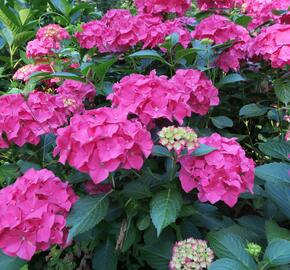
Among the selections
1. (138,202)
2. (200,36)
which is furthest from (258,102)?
(138,202)

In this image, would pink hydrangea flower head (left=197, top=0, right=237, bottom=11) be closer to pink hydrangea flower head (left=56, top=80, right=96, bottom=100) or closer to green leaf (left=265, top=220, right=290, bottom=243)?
pink hydrangea flower head (left=56, top=80, right=96, bottom=100)

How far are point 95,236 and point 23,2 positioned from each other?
2518 mm

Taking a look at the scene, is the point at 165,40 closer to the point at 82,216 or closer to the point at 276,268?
the point at 82,216

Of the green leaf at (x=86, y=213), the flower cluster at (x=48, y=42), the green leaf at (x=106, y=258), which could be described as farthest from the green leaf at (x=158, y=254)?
the flower cluster at (x=48, y=42)

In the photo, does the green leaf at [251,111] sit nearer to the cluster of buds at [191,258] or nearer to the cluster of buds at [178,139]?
the cluster of buds at [178,139]

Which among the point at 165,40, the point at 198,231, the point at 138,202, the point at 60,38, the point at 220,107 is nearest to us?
the point at 138,202

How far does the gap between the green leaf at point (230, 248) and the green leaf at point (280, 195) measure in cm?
21

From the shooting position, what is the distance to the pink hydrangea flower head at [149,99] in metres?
1.41

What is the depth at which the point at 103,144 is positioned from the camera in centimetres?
122

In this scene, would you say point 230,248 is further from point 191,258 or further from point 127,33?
point 127,33

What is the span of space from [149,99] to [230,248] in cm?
50

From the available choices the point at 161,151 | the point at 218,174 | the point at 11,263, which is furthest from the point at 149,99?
the point at 11,263

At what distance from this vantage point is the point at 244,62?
82.1 inches

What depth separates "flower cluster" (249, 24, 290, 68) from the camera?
172cm
